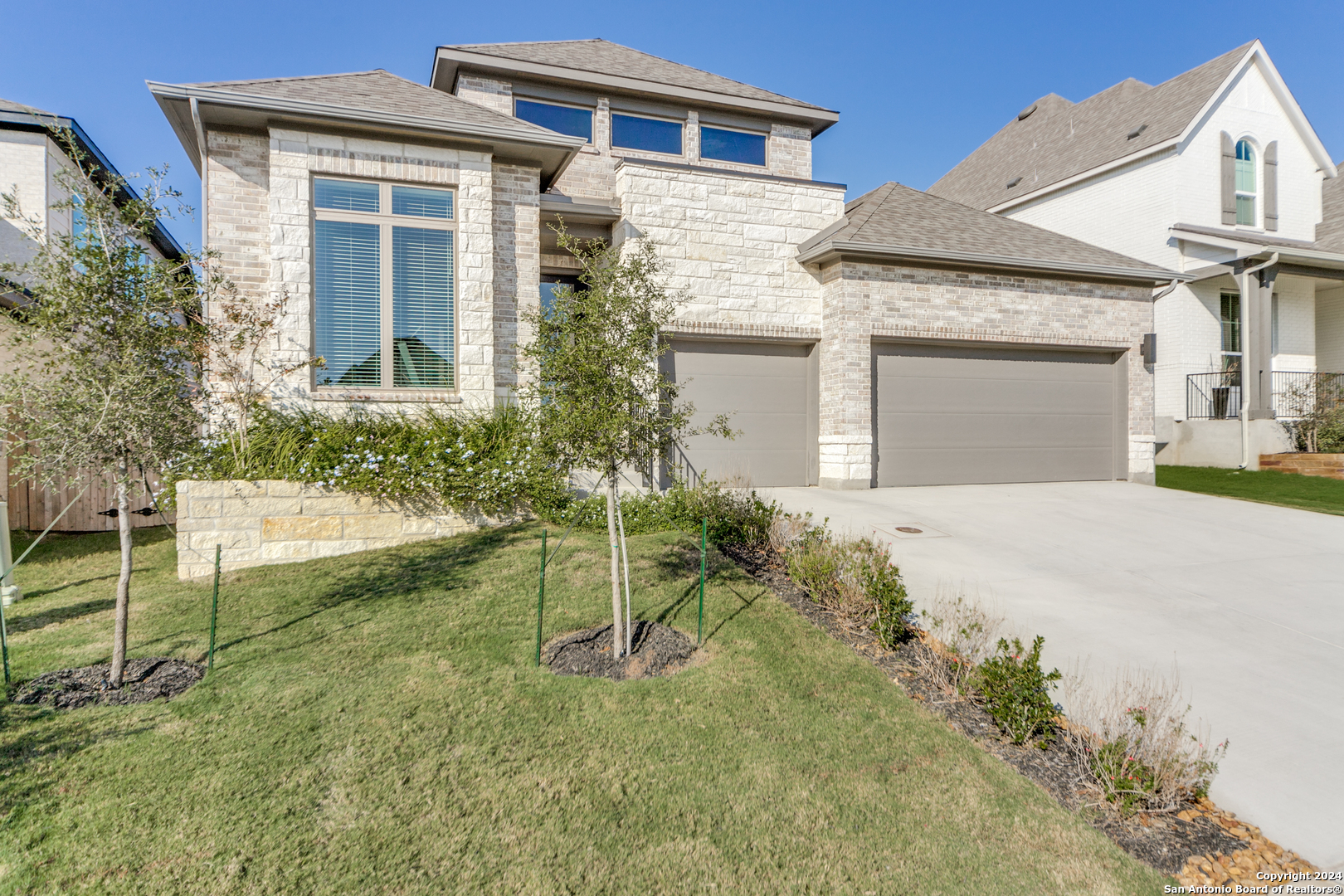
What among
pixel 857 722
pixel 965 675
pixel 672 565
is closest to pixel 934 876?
pixel 857 722

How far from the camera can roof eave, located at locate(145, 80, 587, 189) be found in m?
7.48

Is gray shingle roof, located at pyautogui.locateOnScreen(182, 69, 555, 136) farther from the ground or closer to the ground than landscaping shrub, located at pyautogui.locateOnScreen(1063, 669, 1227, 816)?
farther from the ground

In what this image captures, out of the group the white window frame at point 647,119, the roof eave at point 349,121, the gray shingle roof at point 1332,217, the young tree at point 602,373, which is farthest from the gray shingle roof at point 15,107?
the gray shingle roof at point 1332,217

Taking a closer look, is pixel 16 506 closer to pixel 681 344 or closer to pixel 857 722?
pixel 681 344

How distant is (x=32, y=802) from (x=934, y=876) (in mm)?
4047

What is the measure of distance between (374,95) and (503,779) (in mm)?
8606

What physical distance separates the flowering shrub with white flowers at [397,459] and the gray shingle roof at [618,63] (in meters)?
8.27

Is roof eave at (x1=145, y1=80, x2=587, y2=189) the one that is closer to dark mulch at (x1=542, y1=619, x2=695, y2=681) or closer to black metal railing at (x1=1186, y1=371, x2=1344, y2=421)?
dark mulch at (x1=542, y1=619, x2=695, y2=681)

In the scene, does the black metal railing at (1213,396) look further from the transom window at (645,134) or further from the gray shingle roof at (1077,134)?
the transom window at (645,134)

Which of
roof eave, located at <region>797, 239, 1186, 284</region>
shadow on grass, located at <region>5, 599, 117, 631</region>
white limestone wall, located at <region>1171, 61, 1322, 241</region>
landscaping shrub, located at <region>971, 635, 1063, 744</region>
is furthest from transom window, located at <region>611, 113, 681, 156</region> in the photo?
landscaping shrub, located at <region>971, 635, 1063, 744</region>

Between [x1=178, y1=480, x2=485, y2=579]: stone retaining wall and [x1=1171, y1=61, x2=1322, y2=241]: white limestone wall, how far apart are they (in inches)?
653

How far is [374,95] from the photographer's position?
859 centimetres

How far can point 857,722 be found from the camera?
153 inches

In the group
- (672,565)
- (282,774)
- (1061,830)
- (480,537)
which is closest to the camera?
(1061,830)
